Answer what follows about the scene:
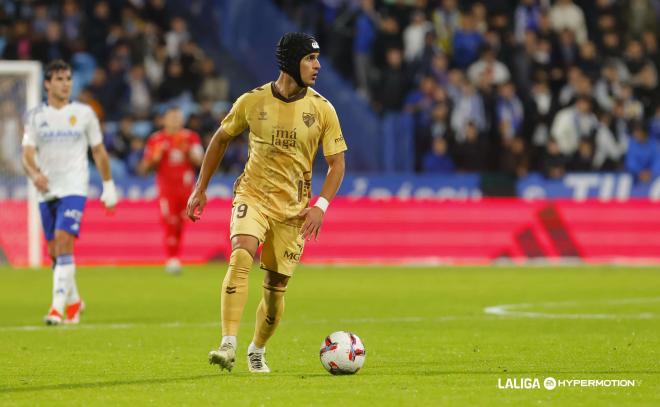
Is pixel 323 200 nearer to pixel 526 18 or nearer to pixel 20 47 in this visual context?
pixel 20 47

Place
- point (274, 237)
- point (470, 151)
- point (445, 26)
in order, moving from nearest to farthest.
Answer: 1. point (274, 237)
2. point (470, 151)
3. point (445, 26)

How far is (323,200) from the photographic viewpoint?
1005 centimetres

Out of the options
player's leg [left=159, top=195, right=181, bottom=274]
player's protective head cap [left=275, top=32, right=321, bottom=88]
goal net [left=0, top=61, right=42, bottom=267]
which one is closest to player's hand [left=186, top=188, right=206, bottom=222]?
player's protective head cap [left=275, top=32, right=321, bottom=88]

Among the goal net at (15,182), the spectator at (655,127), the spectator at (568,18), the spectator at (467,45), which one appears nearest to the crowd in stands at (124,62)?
the goal net at (15,182)

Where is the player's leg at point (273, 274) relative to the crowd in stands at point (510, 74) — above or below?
below

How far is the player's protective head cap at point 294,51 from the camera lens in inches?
396

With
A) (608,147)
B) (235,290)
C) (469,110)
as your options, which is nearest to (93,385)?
(235,290)

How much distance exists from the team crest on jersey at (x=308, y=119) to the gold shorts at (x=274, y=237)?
70 cm

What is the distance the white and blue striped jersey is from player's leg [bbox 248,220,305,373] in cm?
510

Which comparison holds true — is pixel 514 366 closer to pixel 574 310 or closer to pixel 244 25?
pixel 574 310

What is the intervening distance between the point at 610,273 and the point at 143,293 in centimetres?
745

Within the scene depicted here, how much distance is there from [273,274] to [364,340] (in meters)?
2.68

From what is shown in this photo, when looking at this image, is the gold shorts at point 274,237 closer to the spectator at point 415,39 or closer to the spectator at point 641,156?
the spectator at point 641,156

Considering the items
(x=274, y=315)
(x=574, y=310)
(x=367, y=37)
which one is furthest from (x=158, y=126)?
(x=274, y=315)
